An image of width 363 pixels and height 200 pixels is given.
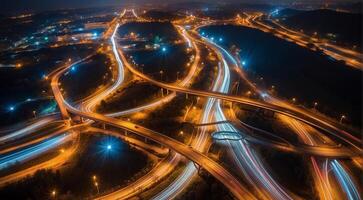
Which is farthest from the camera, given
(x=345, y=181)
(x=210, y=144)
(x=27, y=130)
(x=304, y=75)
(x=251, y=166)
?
(x=304, y=75)

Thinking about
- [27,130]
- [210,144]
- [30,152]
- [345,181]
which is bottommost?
[27,130]

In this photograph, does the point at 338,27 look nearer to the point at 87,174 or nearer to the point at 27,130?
the point at 87,174

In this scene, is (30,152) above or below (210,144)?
below

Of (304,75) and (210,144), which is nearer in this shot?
(210,144)

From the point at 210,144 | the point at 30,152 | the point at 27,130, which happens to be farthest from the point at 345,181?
the point at 27,130

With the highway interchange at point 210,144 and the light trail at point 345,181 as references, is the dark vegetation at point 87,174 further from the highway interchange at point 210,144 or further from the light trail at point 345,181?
the light trail at point 345,181

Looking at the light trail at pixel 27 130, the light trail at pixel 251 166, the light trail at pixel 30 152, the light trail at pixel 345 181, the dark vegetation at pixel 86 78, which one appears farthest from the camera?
the dark vegetation at pixel 86 78

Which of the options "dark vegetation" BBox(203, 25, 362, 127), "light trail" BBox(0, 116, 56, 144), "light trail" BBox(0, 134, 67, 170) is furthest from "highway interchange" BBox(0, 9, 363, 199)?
"dark vegetation" BBox(203, 25, 362, 127)

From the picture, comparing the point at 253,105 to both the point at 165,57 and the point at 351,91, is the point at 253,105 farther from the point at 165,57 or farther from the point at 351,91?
the point at 165,57

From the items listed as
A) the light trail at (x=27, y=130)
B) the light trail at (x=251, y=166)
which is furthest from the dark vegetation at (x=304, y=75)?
the light trail at (x=27, y=130)

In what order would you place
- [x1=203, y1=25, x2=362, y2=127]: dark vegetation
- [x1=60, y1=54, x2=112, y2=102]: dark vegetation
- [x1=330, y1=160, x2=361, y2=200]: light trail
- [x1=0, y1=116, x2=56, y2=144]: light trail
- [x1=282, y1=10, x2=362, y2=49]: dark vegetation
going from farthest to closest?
[x1=282, y1=10, x2=362, y2=49]: dark vegetation → [x1=60, y1=54, x2=112, y2=102]: dark vegetation → [x1=203, y1=25, x2=362, y2=127]: dark vegetation → [x1=0, y1=116, x2=56, y2=144]: light trail → [x1=330, y1=160, x2=361, y2=200]: light trail

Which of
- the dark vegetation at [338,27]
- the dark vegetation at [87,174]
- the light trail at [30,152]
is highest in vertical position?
the dark vegetation at [338,27]

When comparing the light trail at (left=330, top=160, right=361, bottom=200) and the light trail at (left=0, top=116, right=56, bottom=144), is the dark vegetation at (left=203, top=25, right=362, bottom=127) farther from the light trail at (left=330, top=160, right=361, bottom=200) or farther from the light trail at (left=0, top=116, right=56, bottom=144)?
the light trail at (left=0, top=116, right=56, bottom=144)

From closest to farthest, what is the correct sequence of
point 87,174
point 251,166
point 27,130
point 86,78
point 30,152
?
point 251,166 → point 87,174 → point 30,152 → point 27,130 → point 86,78
